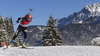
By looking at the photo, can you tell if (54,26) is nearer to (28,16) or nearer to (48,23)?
(48,23)

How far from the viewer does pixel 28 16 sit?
38.3 ft

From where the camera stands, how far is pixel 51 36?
32500 millimetres

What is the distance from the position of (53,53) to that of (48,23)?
25316 millimetres

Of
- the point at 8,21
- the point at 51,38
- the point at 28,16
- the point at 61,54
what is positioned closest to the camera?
the point at 61,54

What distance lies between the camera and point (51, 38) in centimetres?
3253

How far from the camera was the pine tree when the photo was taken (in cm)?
3212

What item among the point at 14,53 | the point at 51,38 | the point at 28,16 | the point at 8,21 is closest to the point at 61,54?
the point at 14,53

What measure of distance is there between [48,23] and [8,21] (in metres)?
17.0

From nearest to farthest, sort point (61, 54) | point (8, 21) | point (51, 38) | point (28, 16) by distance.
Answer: point (61, 54), point (28, 16), point (51, 38), point (8, 21)

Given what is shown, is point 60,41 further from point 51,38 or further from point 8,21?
point 8,21

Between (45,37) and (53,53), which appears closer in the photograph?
(53,53)

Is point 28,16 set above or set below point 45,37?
above

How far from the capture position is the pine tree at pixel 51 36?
105ft

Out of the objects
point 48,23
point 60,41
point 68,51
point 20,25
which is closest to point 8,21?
point 48,23
